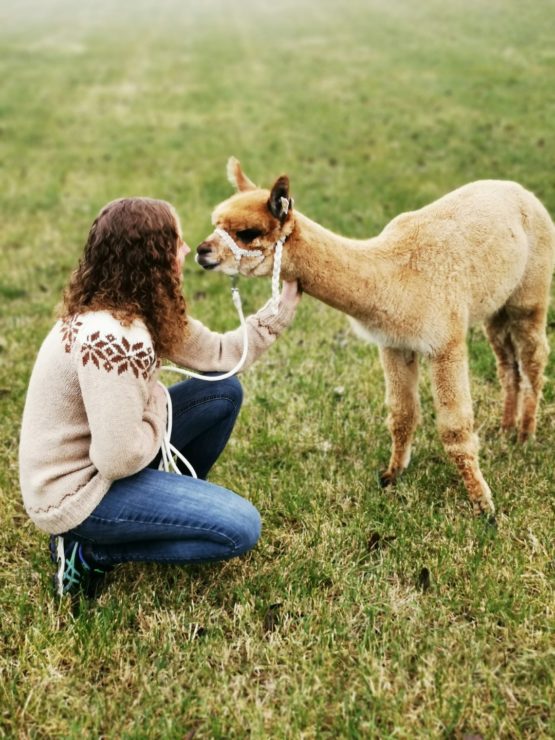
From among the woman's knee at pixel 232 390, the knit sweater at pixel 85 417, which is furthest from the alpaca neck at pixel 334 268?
the knit sweater at pixel 85 417

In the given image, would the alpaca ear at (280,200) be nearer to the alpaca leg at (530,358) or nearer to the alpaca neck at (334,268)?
the alpaca neck at (334,268)

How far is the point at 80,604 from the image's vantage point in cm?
300

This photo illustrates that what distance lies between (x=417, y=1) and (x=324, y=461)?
27939 mm

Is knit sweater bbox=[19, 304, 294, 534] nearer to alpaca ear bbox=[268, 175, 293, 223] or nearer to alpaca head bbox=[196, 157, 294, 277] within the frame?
alpaca head bbox=[196, 157, 294, 277]

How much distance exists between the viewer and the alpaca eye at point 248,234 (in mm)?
2943

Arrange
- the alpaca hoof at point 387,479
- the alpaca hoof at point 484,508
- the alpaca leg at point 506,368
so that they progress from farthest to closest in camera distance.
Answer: the alpaca leg at point 506,368 < the alpaca hoof at point 387,479 < the alpaca hoof at point 484,508

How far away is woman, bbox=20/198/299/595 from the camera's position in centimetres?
264

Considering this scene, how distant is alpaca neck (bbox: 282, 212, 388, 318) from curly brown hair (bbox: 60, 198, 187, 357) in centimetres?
57

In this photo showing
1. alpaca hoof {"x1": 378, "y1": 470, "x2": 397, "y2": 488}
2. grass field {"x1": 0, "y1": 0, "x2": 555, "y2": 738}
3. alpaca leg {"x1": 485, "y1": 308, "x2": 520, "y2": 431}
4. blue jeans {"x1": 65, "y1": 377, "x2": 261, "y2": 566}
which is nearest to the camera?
grass field {"x1": 0, "y1": 0, "x2": 555, "y2": 738}

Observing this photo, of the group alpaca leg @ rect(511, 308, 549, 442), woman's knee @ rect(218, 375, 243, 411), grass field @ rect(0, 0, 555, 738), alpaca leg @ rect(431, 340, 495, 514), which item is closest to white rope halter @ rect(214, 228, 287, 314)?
woman's knee @ rect(218, 375, 243, 411)

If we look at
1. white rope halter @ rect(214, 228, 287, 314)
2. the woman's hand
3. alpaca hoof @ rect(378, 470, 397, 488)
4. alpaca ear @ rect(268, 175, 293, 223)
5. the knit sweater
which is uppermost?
alpaca ear @ rect(268, 175, 293, 223)

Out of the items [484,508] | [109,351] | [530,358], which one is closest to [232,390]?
[109,351]

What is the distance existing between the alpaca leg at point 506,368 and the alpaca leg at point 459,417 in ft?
2.81

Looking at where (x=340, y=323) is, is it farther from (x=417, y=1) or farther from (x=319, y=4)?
(x=319, y=4)
